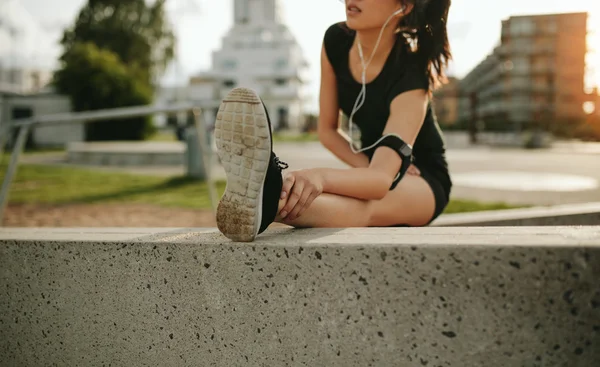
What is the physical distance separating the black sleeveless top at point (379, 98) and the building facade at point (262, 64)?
5067 centimetres

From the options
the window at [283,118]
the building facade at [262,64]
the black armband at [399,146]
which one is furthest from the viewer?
the building facade at [262,64]

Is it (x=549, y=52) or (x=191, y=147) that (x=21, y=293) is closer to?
(x=191, y=147)

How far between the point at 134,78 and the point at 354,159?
23.0 metres

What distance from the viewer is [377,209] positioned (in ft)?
5.50

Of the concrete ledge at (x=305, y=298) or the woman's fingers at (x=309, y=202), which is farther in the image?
the woman's fingers at (x=309, y=202)

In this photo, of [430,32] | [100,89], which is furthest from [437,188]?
[100,89]

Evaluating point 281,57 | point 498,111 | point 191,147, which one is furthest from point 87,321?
point 281,57

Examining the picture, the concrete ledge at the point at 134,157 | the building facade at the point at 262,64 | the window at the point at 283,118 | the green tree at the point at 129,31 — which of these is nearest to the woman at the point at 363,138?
the concrete ledge at the point at 134,157

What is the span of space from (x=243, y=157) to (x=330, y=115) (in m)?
0.99

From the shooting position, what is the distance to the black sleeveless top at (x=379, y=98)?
1866mm

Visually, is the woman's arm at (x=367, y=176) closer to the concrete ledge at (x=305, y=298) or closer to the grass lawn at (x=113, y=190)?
the concrete ledge at (x=305, y=298)

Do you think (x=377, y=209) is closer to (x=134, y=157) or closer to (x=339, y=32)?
(x=339, y=32)

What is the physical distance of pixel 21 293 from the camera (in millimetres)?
1389

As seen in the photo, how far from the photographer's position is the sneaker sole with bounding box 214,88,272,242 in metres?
1.21
